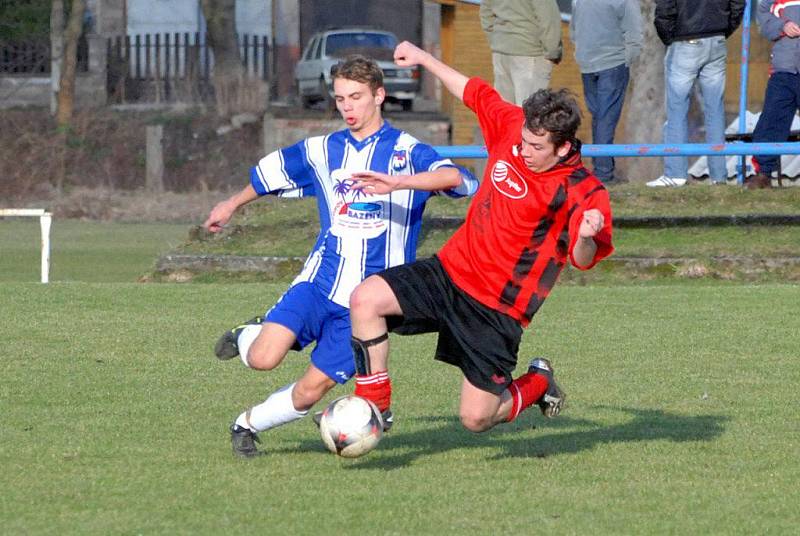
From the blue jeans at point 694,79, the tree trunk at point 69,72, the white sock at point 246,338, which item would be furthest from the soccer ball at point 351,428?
the tree trunk at point 69,72

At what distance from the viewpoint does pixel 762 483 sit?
5695mm

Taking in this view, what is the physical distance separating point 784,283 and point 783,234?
38.9 inches

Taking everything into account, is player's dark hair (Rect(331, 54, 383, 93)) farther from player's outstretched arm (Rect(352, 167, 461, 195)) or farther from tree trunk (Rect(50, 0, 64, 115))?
tree trunk (Rect(50, 0, 64, 115))

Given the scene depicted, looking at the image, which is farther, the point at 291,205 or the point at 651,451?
the point at 291,205

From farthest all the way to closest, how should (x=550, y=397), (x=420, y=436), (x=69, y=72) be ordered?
(x=69, y=72) < (x=420, y=436) < (x=550, y=397)

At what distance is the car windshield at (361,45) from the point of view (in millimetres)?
34406

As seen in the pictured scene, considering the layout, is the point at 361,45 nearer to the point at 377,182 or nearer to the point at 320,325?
the point at 320,325

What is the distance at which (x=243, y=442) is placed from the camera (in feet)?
20.2

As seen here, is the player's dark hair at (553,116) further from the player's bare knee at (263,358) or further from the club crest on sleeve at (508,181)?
the player's bare knee at (263,358)

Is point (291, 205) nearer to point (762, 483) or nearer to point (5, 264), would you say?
point (5, 264)

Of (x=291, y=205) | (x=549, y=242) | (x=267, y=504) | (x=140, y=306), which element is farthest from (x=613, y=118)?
(x=267, y=504)

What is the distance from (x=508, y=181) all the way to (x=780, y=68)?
328 inches

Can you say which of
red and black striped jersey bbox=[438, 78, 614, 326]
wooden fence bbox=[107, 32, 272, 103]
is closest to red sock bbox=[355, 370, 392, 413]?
red and black striped jersey bbox=[438, 78, 614, 326]

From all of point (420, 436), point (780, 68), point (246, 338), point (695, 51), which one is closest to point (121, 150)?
point (695, 51)
